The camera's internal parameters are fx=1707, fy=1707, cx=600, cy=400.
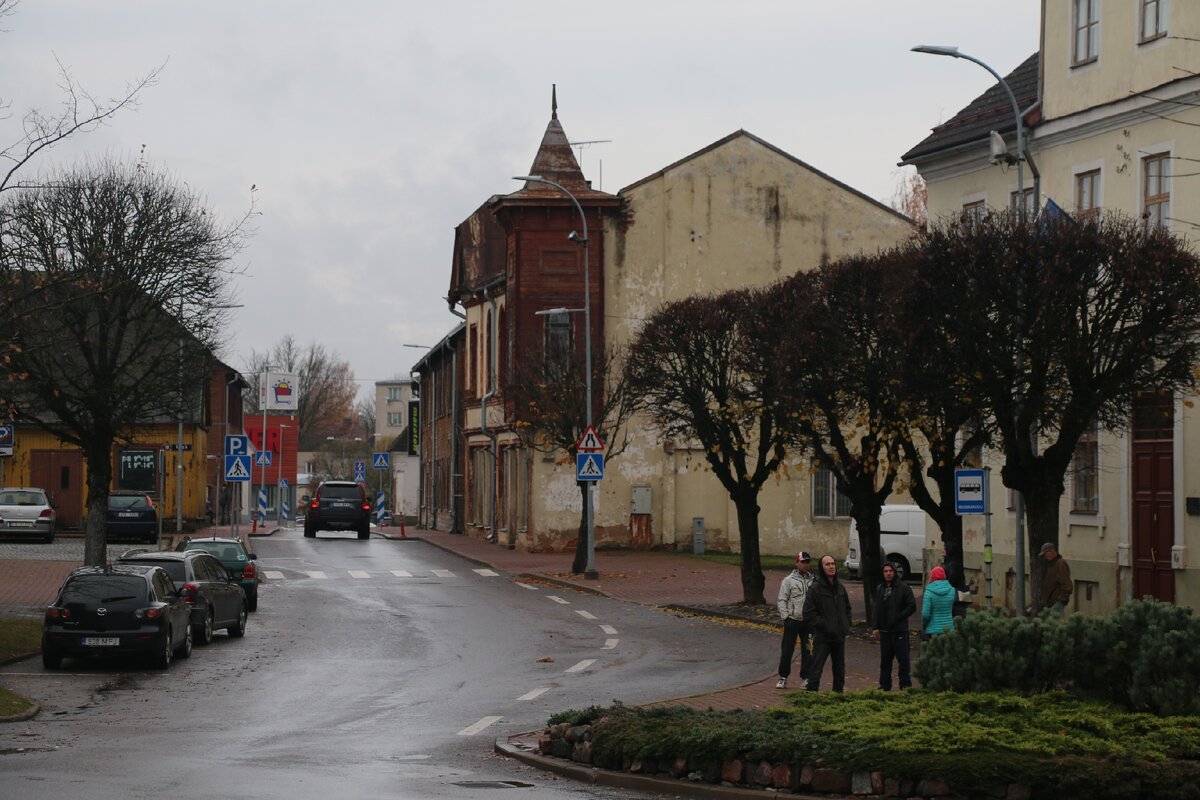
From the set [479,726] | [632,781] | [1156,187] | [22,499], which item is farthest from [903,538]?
[22,499]

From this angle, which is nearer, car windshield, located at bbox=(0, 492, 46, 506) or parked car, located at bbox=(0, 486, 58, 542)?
parked car, located at bbox=(0, 486, 58, 542)

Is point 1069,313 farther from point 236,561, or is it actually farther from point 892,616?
point 236,561

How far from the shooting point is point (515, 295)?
49438mm

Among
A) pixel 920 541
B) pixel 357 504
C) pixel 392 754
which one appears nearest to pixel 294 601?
pixel 920 541

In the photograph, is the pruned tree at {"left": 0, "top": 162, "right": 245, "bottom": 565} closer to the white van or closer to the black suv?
the white van

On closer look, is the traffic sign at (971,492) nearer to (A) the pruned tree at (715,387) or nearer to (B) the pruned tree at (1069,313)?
(B) the pruned tree at (1069,313)

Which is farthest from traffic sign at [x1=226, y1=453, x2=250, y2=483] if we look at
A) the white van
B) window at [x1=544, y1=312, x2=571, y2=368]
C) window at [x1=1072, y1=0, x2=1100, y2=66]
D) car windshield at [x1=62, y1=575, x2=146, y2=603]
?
window at [x1=1072, y1=0, x2=1100, y2=66]

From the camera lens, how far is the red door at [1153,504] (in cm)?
2545

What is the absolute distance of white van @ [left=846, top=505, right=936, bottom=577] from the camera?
37906 millimetres

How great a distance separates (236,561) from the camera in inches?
1235

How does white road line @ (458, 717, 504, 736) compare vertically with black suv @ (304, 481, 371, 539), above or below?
below

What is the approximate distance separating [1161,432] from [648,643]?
8.40 meters

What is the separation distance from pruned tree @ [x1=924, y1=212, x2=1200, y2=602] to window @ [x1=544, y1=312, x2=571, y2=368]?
21360mm

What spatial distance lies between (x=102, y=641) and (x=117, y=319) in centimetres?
1099
